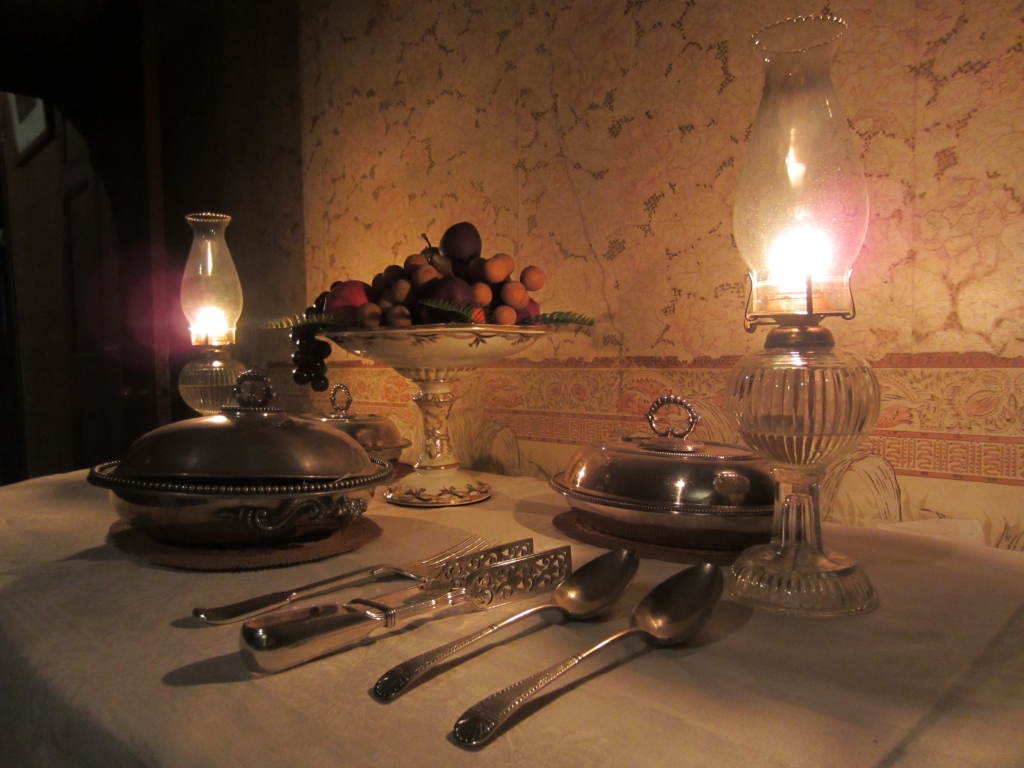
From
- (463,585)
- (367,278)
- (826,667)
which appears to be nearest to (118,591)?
(463,585)

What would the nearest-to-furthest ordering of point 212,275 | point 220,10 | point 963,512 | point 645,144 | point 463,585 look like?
point 463,585 < point 963,512 < point 645,144 < point 212,275 < point 220,10

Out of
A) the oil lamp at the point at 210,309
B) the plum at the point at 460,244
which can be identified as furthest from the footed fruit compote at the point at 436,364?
the oil lamp at the point at 210,309

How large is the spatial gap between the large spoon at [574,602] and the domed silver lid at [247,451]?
0.87ft

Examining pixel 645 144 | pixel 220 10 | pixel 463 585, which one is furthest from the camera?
pixel 220 10

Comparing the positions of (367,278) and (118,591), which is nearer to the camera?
(118,591)

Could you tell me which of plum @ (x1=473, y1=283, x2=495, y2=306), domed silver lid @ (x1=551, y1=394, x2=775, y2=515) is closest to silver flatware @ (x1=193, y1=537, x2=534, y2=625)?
domed silver lid @ (x1=551, y1=394, x2=775, y2=515)

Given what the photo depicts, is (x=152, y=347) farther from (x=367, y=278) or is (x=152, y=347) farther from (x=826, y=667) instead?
(x=826, y=667)

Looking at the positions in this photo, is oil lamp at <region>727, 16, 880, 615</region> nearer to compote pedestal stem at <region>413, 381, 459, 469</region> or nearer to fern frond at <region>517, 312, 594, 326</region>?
fern frond at <region>517, 312, 594, 326</region>

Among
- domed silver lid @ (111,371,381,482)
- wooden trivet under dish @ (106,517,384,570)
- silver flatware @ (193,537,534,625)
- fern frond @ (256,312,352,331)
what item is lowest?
wooden trivet under dish @ (106,517,384,570)

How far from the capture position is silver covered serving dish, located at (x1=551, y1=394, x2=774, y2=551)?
0.60 meters

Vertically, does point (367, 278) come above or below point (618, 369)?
above

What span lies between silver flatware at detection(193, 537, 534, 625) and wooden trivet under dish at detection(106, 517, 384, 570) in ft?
0.28

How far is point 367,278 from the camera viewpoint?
4.88 feet

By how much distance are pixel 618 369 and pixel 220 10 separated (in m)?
1.72
